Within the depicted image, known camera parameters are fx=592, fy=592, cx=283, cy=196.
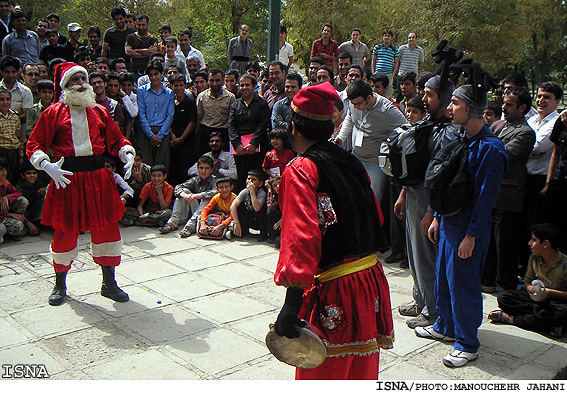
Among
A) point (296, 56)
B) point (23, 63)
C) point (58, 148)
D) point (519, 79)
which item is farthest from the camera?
point (296, 56)

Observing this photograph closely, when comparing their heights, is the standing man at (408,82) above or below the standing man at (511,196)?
above

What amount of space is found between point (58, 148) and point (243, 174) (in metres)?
3.34

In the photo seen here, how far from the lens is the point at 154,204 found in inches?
325

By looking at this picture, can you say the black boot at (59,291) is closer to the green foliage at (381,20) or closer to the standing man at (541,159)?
the standing man at (541,159)

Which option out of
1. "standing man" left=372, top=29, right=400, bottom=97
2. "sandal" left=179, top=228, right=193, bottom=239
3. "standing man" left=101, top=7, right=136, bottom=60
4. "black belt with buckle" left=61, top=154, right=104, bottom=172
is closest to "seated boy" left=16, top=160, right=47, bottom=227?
"sandal" left=179, top=228, right=193, bottom=239

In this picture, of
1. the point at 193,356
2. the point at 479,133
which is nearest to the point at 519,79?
the point at 479,133

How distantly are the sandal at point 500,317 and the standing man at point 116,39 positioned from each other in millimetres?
8336

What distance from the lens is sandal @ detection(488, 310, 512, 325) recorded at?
491 cm

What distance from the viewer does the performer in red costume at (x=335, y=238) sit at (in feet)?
9.30

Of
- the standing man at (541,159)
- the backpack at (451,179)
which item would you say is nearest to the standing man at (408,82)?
the standing man at (541,159)

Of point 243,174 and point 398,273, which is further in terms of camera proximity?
point 243,174

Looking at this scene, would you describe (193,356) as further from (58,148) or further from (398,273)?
(398,273)

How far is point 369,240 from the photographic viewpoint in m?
2.96

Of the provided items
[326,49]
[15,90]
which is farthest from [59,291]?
[326,49]
